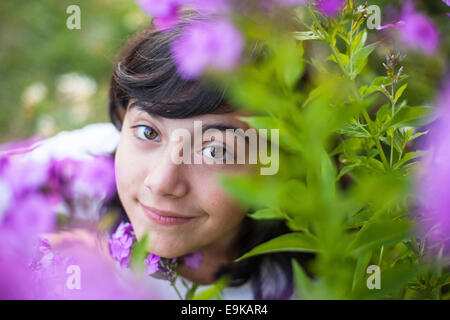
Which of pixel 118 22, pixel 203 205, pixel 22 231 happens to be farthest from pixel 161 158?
pixel 118 22

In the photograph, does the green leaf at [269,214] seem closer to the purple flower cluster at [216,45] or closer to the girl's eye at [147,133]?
the purple flower cluster at [216,45]

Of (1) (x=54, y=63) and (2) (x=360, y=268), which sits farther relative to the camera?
(1) (x=54, y=63)

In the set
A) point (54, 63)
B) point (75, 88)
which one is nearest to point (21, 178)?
point (75, 88)

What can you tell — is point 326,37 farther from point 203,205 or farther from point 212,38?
point 203,205

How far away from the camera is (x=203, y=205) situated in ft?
2.43

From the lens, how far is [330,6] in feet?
1.75

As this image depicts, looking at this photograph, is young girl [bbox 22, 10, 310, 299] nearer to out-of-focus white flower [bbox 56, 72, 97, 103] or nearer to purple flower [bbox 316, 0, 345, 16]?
purple flower [bbox 316, 0, 345, 16]

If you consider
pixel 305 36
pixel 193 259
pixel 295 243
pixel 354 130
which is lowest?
pixel 193 259

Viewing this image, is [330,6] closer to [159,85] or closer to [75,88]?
[159,85]

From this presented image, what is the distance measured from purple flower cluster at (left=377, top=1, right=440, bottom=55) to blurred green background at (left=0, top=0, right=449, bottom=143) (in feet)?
3.70

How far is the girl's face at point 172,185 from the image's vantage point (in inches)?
27.9

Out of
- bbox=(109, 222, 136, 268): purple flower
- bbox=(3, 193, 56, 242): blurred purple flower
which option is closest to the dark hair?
bbox=(109, 222, 136, 268): purple flower

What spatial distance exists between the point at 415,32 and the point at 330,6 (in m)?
0.19

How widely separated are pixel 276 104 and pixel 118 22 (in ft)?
7.39
